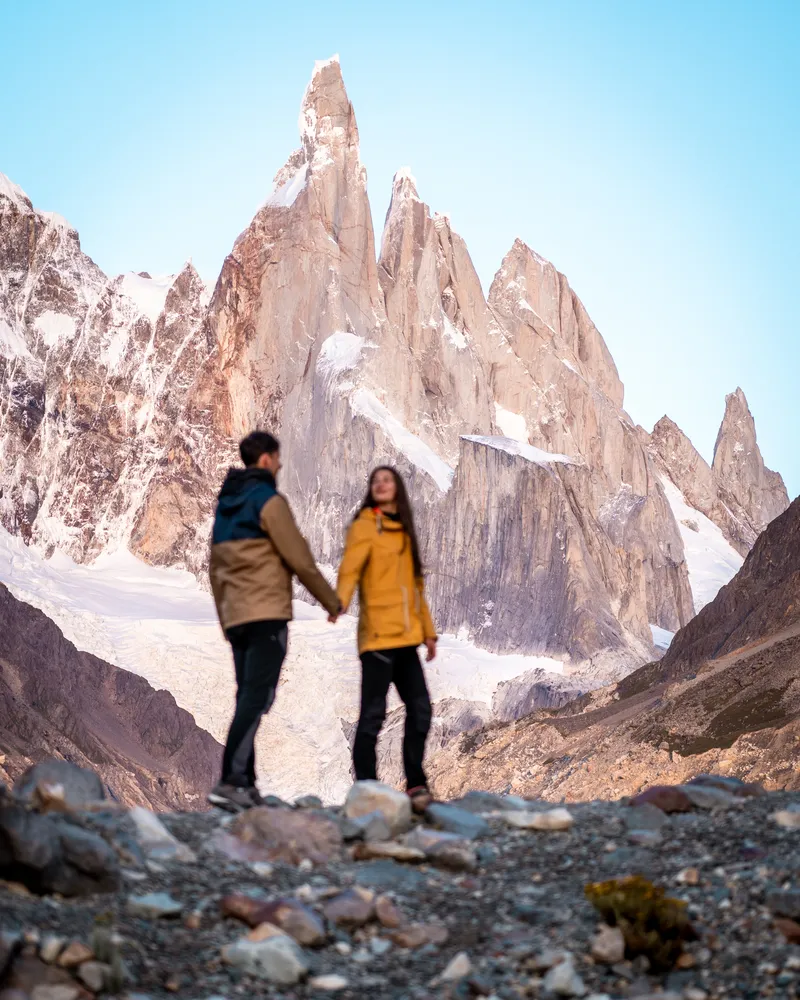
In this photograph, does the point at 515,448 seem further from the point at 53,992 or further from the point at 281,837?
the point at 53,992

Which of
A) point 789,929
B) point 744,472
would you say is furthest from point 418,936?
point 744,472

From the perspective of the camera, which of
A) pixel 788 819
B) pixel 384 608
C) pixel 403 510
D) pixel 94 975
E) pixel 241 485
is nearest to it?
pixel 94 975

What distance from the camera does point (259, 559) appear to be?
8641 millimetres

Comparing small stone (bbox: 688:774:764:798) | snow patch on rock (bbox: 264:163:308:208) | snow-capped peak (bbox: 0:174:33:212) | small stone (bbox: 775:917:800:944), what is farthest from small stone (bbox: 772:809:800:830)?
snow-capped peak (bbox: 0:174:33:212)

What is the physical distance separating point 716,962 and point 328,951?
6.40 ft

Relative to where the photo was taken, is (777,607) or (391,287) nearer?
(777,607)

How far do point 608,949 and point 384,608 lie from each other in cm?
328

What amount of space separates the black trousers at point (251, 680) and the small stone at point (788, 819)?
345cm

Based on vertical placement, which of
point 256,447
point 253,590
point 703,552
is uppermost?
point 703,552

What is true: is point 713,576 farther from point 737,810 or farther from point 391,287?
point 737,810

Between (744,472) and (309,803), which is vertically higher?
(744,472)

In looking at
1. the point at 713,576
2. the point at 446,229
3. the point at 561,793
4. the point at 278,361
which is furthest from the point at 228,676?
the point at 713,576

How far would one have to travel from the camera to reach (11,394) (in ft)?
383

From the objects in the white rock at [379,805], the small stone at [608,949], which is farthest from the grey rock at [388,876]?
the small stone at [608,949]
